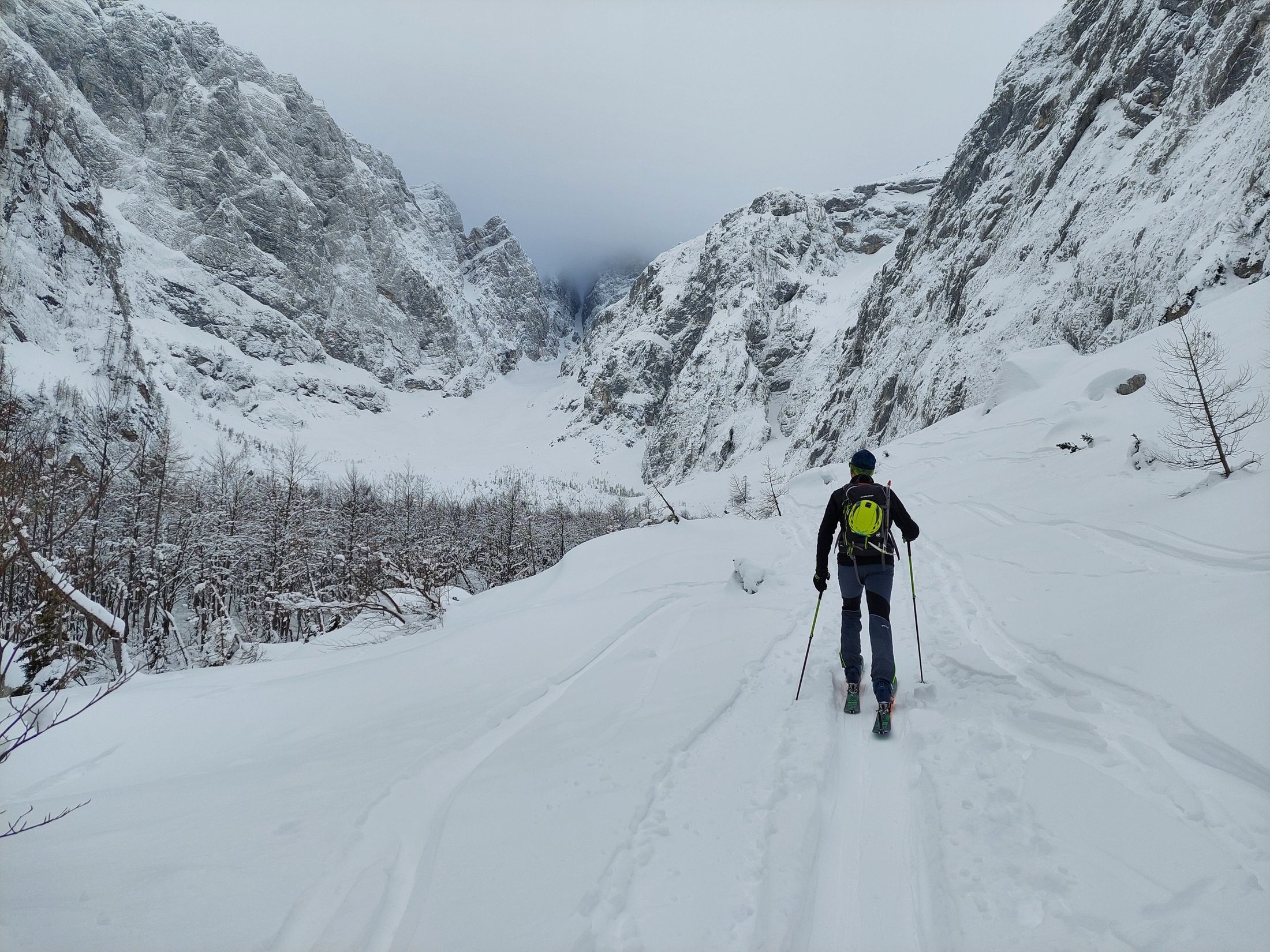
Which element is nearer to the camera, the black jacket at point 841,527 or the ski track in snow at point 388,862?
the ski track in snow at point 388,862

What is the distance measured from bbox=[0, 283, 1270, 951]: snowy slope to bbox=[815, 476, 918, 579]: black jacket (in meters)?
1.17

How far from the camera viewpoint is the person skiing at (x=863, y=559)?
15.0 ft

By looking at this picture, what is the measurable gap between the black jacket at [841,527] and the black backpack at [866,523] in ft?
0.09

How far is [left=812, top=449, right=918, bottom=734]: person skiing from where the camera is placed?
4574mm

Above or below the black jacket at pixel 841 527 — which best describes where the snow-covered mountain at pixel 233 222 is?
above

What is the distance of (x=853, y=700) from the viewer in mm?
4402

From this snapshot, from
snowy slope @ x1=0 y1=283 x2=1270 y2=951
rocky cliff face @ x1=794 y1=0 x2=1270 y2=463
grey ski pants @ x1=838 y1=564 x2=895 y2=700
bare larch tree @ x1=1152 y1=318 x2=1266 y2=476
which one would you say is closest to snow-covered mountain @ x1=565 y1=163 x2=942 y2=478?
rocky cliff face @ x1=794 y1=0 x2=1270 y2=463

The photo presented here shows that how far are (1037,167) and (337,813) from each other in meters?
57.6

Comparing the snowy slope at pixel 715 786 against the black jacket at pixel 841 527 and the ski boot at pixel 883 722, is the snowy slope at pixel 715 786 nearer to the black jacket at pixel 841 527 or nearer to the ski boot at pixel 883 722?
the ski boot at pixel 883 722

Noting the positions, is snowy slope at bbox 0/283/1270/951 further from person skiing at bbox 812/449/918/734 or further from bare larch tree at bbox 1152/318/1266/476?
bare larch tree at bbox 1152/318/1266/476

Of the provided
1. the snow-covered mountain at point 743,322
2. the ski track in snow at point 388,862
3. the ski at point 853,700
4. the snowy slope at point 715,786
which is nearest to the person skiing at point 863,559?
the ski at point 853,700

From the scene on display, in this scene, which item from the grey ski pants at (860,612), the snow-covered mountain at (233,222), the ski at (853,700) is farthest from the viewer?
the snow-covered mountain at (233,222)

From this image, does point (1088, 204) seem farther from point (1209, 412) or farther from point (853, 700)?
point (853, 700)

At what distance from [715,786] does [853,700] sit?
1617mm
